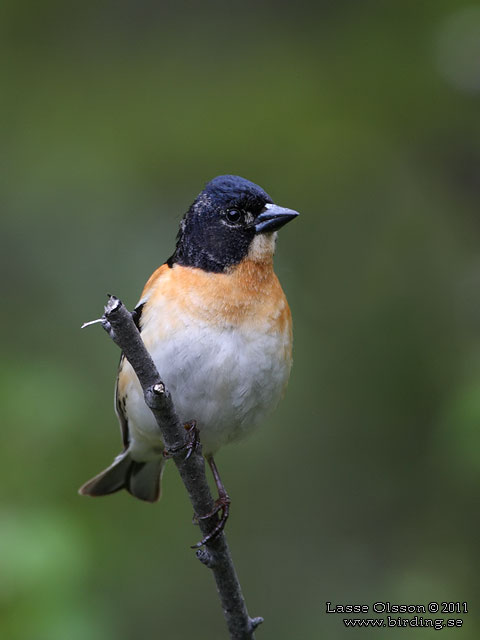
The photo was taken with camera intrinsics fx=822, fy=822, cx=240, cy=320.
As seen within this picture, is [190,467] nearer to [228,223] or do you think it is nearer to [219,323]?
[219,323]

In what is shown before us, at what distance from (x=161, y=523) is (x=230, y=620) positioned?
2.63 meters

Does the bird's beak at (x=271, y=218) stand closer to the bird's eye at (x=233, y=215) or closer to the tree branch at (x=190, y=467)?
the bird's eye at (x=233, y=215)

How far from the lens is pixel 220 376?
12.0 feet

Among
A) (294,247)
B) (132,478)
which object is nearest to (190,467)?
(132,478)

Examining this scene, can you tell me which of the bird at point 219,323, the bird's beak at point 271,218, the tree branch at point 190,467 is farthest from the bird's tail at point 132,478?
the bird's beak at point 271,218

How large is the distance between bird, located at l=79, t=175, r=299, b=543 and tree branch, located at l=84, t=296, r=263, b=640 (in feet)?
1.85

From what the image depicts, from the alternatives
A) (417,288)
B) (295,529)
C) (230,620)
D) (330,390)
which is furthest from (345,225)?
(230,620)

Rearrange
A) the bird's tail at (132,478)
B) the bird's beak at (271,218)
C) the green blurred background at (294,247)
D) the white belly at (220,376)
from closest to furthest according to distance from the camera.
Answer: the white belly at (220,376) < the bird's beak at (271,218) < the bird's tail at (132,478) < the green blurred background at (294,247)

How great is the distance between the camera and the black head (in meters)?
3.95

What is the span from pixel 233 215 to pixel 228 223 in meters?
0.05

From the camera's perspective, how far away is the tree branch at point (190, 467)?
2727 mm

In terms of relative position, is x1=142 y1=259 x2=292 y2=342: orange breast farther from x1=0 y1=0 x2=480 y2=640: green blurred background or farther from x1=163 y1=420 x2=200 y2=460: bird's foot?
x1=0 y1=0 x2=480 y2=640: green blurred background

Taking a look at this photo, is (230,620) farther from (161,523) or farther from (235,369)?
(161,523)

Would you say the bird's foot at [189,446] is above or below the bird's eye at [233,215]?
below
